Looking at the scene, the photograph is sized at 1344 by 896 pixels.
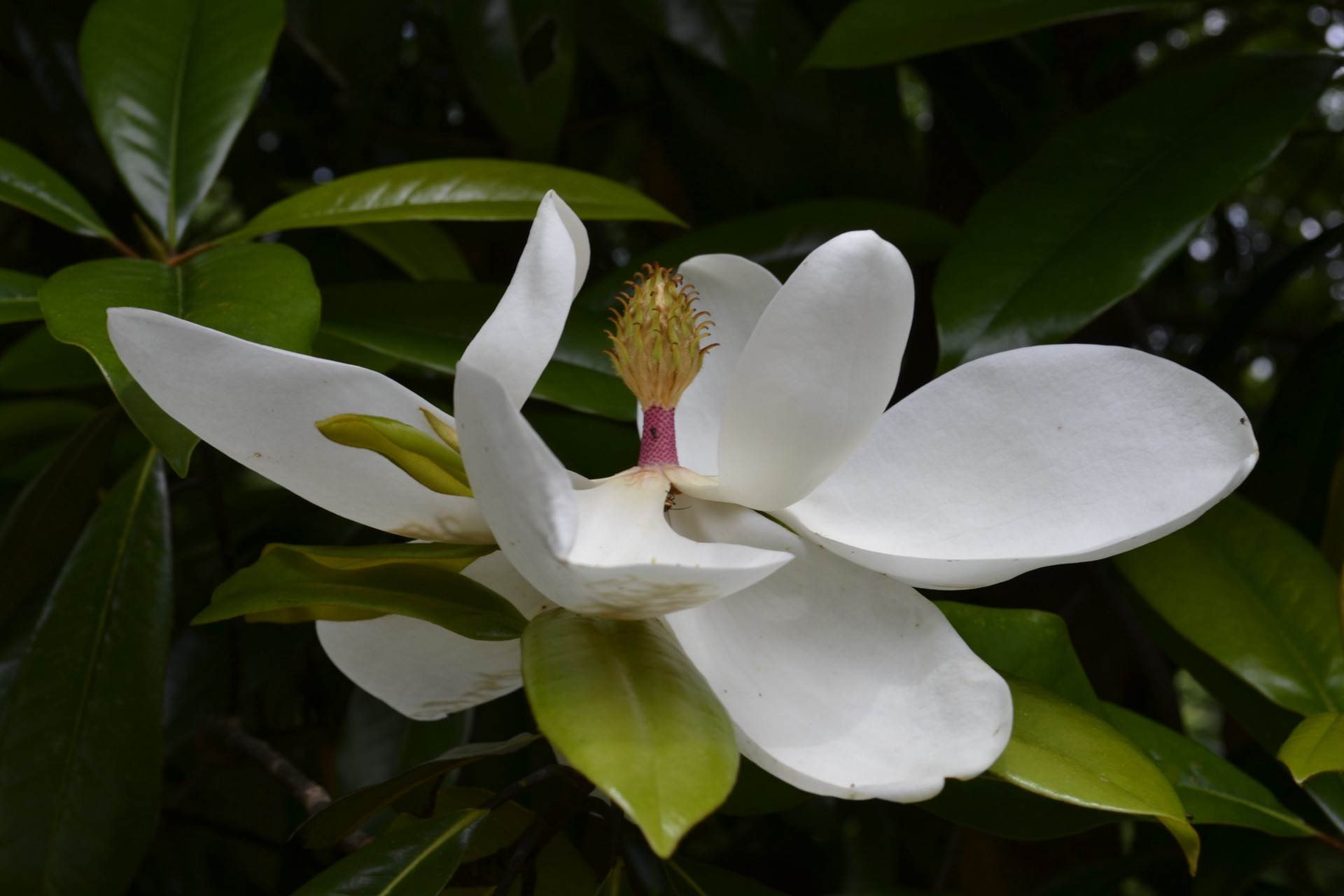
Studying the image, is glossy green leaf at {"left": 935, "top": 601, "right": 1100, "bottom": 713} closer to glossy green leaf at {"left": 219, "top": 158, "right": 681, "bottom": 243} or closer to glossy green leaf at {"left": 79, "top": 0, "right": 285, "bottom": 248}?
glossy green leaf at {"left": 219, "top": 158, "right": 681, "bottom": 243}

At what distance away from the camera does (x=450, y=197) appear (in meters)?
0.65

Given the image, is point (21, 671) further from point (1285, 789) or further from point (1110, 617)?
point (1110, 617)

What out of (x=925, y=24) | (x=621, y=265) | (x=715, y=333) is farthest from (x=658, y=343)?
(x=621, y=265)

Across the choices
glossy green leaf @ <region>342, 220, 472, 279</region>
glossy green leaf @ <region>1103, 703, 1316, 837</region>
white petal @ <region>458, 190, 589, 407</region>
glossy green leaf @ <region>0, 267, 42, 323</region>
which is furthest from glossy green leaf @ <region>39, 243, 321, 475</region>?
glossy green leaf @ <region>1103, 703, 1316, 837</region>

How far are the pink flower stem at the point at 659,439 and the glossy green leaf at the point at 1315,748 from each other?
296 millimetres

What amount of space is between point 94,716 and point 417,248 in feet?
1.54

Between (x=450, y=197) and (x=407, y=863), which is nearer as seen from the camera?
(x=407, y=863)

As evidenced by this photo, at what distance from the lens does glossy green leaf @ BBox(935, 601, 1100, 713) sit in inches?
19.8

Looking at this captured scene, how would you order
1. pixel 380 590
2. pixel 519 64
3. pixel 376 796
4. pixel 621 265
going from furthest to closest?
1. pixel 621 265
2. pixel 519 64
3. pixel 376 796
4. pixel 380 590

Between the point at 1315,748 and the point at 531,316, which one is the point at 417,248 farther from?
the point at 1315,748

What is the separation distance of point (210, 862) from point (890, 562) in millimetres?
1261

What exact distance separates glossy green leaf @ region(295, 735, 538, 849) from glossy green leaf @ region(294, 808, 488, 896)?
0.03m

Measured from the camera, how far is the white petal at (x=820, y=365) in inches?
14.2

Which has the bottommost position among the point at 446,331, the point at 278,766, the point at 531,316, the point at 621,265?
the point at 278,766
